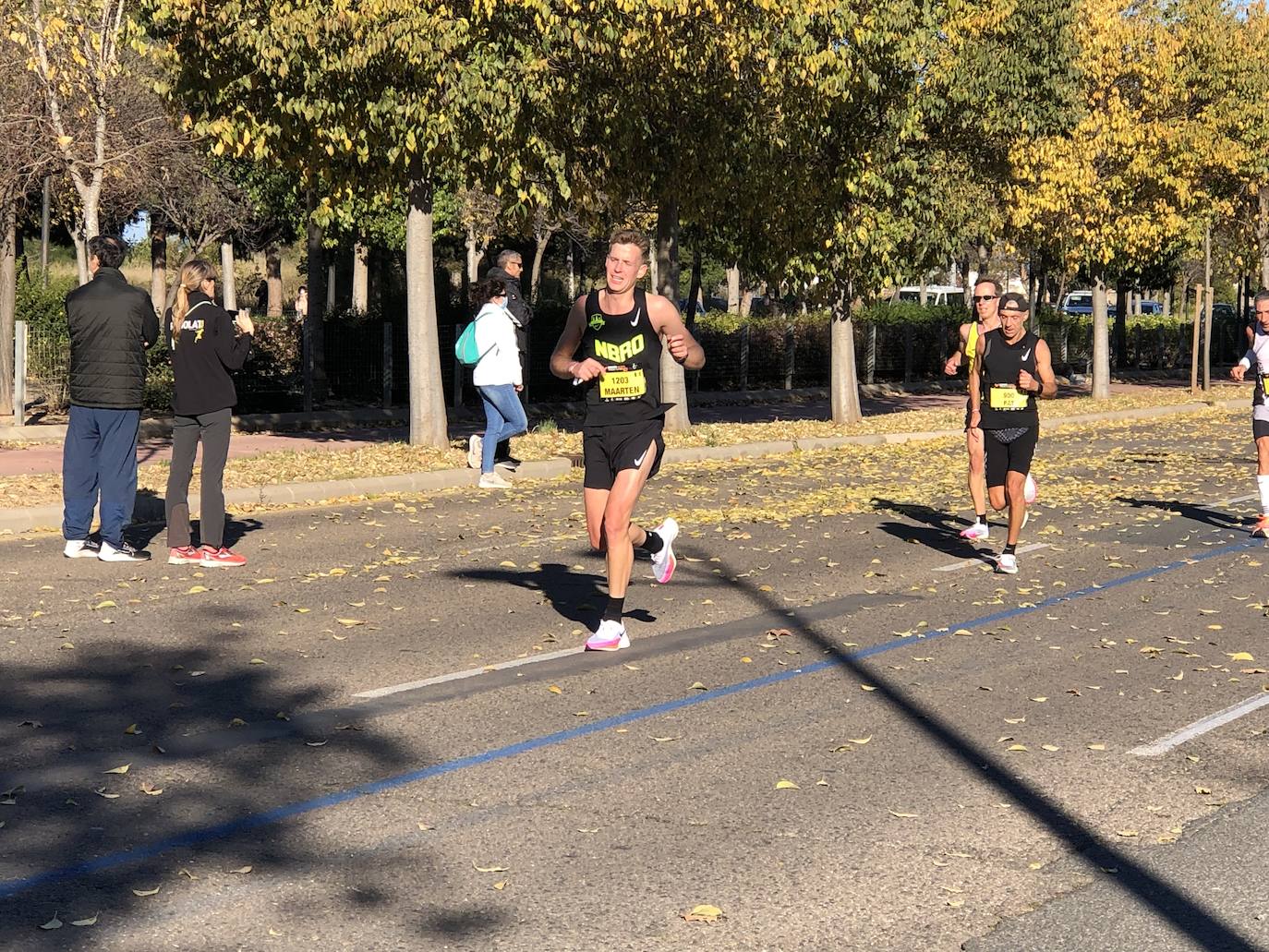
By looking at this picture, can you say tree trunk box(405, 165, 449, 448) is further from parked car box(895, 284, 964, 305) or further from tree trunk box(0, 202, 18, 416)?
parked car box(895, 284, 964, 305)

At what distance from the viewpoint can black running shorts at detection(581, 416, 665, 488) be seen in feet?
27.8

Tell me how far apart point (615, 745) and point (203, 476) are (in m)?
Answer: 5.42

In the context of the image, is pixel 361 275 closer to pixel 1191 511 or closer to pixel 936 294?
pixel 936 294

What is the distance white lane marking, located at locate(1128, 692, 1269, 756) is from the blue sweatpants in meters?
7.04

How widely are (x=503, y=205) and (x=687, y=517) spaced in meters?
7.22

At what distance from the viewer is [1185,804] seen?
6.02m

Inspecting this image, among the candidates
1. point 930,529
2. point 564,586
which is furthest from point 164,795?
point 930,529

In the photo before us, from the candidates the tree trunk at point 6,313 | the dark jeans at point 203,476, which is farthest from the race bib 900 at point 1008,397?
the tree trunk at point 6,313

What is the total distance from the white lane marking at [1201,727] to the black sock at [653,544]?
125 inches

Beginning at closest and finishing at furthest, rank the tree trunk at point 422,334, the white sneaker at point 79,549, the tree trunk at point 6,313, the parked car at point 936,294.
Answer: the white sneaker at point 79,549 → the tree trunk at point 422,334 → the tree trunk at point 6,313 → the parked car at point 936,294

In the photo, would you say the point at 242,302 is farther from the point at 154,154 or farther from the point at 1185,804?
the point at 1185,804

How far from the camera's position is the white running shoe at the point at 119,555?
11211 mm

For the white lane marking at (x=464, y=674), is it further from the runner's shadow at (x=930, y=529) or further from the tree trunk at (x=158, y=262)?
the tree trunk at (x=158, y=262)

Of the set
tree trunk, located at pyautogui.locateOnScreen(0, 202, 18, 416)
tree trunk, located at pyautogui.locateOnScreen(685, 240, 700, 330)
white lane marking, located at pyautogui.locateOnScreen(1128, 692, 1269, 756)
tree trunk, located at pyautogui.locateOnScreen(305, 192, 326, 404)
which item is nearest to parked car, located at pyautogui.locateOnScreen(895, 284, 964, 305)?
tree trunk, located at pyautogui.locateOnScreen(685, 240, 700, 330)
